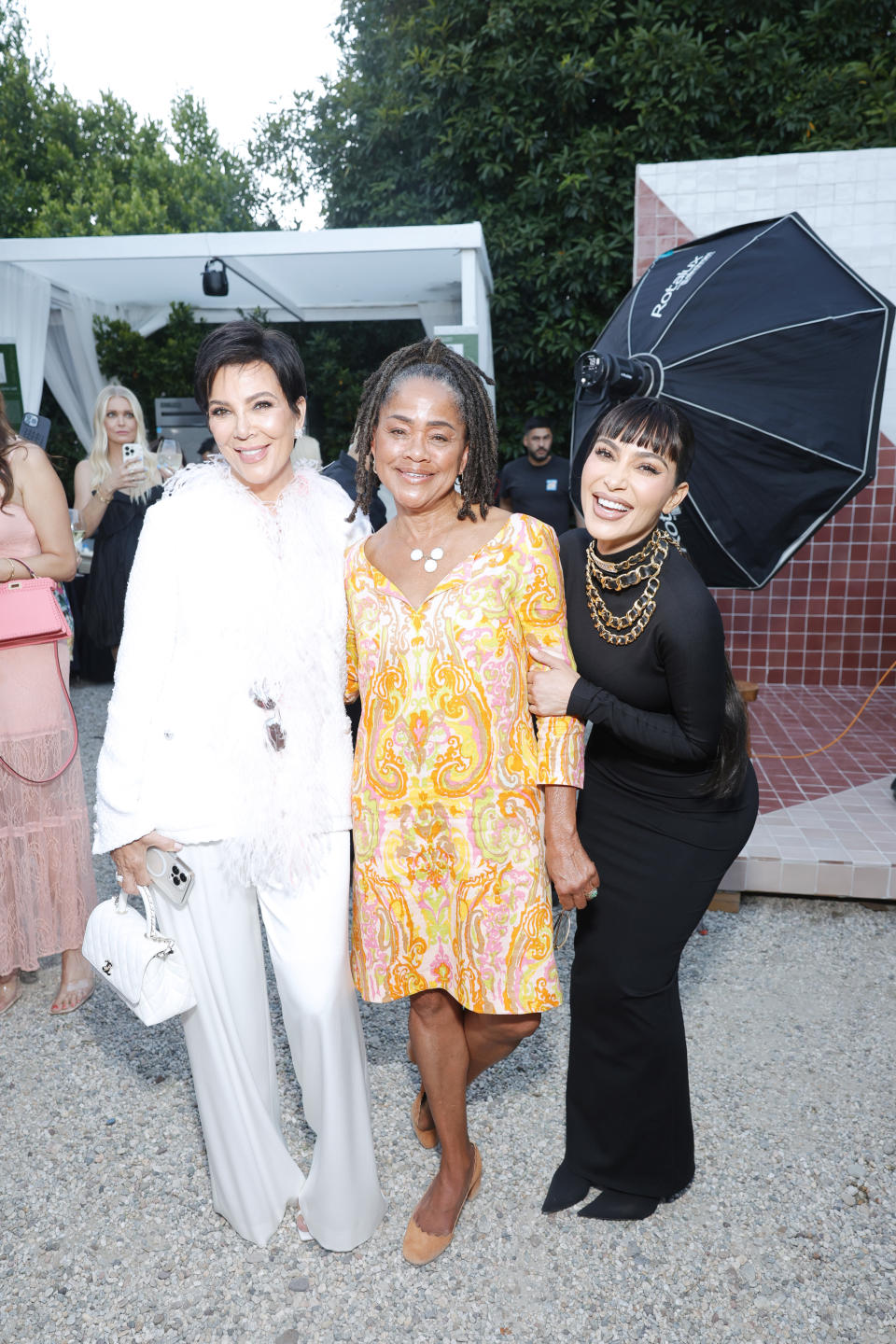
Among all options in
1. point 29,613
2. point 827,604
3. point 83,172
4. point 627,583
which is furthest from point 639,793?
point 83,172

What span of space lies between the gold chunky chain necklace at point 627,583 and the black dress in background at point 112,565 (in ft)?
14.8

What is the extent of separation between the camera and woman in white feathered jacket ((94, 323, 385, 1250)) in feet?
6.03

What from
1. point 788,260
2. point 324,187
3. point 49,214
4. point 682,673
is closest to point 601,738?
point 682,673

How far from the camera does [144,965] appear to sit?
1.88 metres

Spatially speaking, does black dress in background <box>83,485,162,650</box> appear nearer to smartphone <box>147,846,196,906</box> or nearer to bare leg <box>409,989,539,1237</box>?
smartphone <box>147,846,196,906</box>

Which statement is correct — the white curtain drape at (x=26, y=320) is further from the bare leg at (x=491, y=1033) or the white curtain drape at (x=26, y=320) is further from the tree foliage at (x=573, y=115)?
the bare leg at (x=491, y=1033)

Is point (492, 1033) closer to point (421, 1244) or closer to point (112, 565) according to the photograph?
point (421, 1244)

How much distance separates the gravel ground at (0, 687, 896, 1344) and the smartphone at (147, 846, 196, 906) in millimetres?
874

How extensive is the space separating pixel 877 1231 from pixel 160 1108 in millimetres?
1850

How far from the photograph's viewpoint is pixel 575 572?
1.98 meters

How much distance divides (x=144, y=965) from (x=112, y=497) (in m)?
4.44

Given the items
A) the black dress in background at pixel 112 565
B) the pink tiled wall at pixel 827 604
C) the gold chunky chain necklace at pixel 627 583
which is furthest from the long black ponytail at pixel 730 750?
the black dress in background at pixel 112 565

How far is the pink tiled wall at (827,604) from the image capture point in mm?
6102

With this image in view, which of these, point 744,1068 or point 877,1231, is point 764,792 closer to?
point 744,1068
